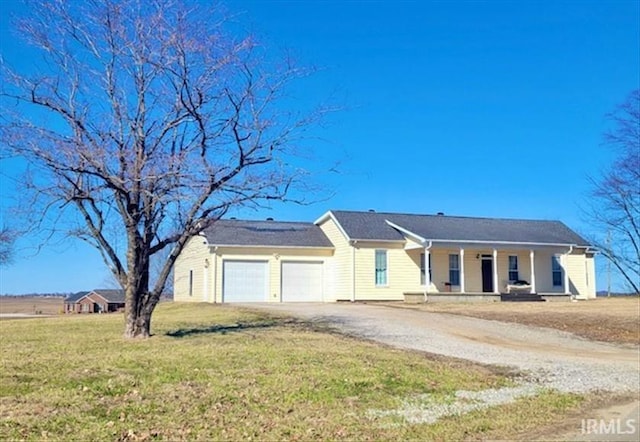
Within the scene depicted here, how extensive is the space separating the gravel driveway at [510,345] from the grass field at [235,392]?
1.20 metres

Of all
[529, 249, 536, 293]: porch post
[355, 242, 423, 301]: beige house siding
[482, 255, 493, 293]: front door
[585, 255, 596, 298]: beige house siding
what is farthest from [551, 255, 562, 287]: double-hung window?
[355, 242, 423, 301]: beige house siding

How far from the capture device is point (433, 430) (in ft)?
21.6

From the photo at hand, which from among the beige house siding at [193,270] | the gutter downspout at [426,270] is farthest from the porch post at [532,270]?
the beige house siding at [193,270]

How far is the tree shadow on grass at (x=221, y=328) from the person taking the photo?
14391 millimetres

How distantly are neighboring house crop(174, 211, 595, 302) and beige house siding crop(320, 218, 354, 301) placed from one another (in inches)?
1.9

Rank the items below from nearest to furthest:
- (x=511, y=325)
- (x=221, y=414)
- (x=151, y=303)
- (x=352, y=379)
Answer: (x=221, y=414) → (x=352, y=379) → (x=151, y=303) → (x=511, y=325)

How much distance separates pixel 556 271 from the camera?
32656 millimetres

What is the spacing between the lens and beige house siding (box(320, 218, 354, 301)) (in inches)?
1132

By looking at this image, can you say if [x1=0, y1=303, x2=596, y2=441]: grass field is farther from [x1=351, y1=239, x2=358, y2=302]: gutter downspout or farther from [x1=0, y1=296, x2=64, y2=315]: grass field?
[x1=0, y1=296, x2=64, y2=315]: grass field

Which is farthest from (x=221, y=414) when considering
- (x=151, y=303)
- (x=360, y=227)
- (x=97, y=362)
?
(x=360, y=227)

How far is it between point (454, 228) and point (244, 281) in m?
11.2

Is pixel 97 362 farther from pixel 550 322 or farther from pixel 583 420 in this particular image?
pixel 550 322

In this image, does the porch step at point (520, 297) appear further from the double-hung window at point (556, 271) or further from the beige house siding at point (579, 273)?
the beige house siding at point (579, 273)

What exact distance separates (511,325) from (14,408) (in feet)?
47.8
